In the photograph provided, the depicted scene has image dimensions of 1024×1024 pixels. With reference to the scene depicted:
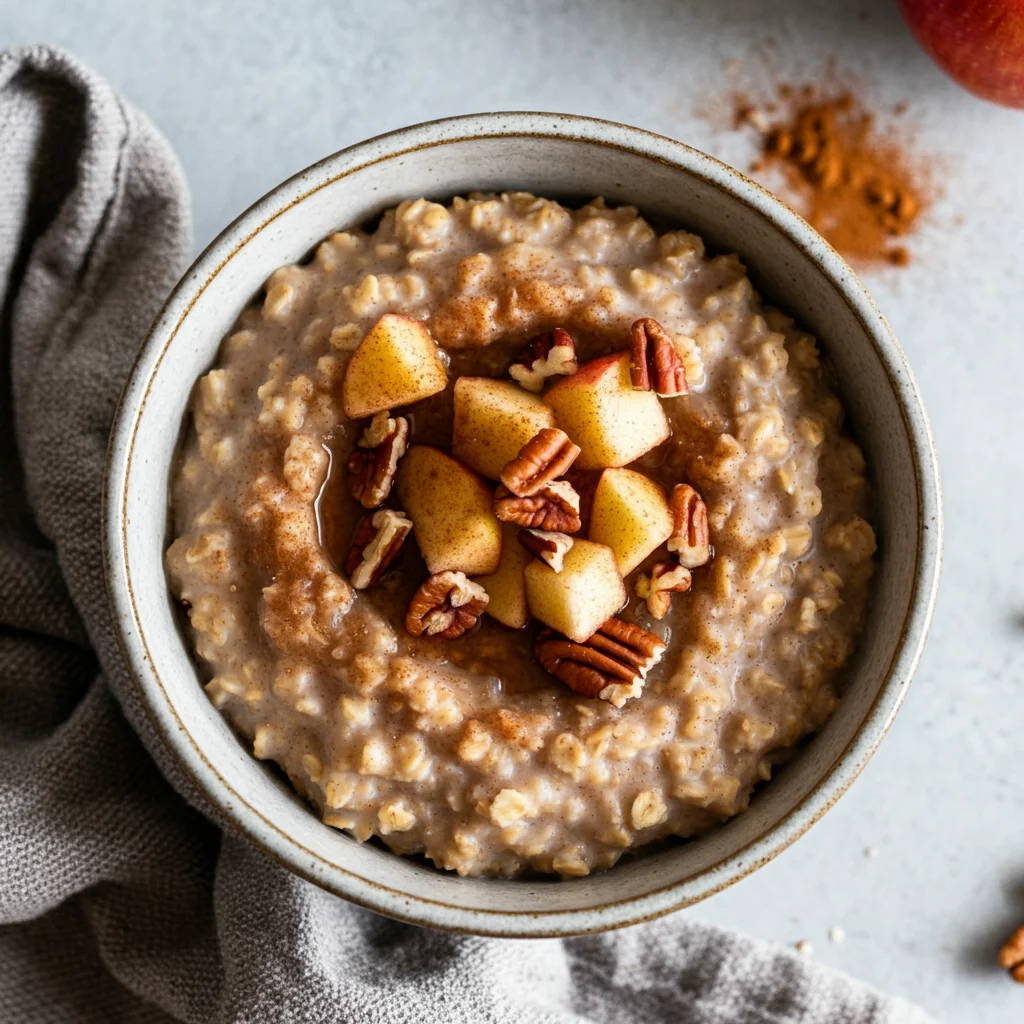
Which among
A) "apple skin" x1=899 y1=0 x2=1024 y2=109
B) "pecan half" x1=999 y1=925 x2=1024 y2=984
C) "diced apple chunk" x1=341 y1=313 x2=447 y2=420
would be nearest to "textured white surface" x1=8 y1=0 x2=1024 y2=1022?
"pecan half" x1=999 y1=925 x2=1024 y2=984

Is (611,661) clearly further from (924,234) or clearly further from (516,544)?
(924,234)

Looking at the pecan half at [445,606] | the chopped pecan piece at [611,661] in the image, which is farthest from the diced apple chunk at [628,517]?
the pecan half at [445,606]

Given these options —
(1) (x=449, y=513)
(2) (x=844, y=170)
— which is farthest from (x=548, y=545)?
(2) (x=844, y=170)

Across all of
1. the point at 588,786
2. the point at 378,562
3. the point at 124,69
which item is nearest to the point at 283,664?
the point at 378,562

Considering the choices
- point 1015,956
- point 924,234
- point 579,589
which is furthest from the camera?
point 924,234

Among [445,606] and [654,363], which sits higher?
[654,363]

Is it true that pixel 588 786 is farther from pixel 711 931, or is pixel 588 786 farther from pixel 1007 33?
pixel 1007 33

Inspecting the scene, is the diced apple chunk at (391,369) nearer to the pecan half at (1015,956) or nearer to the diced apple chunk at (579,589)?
the diced apple chunk at (579,589)
